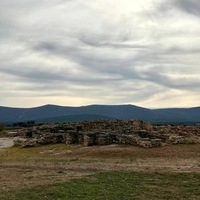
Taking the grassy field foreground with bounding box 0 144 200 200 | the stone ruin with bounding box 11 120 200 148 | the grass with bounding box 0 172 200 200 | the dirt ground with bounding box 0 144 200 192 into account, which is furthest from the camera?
the stone ruin with bounding box 11 120 200 148

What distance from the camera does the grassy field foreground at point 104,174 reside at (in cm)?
1941

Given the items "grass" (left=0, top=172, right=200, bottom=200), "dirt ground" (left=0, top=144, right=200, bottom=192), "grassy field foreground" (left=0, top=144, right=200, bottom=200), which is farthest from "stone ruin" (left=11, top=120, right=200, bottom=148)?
"grass" (left=0, top=172, right=200, bottom=200)

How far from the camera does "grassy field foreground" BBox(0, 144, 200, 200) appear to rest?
19.4 m

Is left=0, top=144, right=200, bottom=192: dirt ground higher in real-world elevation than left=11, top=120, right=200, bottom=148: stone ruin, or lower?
lower

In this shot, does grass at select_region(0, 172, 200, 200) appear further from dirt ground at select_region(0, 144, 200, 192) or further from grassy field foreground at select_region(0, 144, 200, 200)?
dirt ground at select_region(0, 144, 200, 192)

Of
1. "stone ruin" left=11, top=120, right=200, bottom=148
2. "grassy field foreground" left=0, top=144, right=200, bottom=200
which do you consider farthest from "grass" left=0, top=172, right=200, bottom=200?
"stone ruin" left=11, top=120, right=200, bottom=148

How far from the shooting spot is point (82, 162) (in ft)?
104

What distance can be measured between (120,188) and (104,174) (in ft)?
15.0

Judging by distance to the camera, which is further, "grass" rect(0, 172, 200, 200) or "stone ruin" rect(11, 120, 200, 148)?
"stone ruin" rect(11, 120, 200, 148)

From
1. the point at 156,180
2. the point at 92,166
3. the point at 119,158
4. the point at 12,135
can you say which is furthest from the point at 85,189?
the point at 12,135

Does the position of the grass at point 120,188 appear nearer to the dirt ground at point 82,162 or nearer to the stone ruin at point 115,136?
the dirt ground at point 82,162

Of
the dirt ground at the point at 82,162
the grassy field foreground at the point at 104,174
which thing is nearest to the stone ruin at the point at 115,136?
the dirt ground at the point at 82,162

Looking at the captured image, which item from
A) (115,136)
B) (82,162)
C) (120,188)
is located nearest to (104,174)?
(120,188)

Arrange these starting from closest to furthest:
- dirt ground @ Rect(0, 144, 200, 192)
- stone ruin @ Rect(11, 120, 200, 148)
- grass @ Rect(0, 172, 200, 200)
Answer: grass @ Rect(0, 172, 200, 200)
dirt ground @ Rect(0, 144, 200, 192)
stone ruin @ Rect(11, 120, 200, 148)
